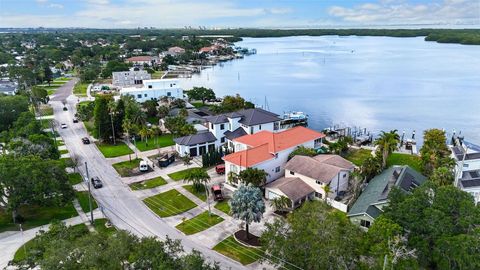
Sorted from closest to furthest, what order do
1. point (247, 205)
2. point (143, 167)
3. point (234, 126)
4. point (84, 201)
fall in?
point (247, 205) < point (84, 201) < point (143, 167) < point (234, 126)

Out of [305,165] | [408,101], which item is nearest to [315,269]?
[305,165]

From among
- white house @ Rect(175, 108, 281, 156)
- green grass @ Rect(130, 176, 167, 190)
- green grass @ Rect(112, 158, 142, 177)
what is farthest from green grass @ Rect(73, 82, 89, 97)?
green grass @ Rect(130, 176, 167, 190)

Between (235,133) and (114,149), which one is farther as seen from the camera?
(114,149)

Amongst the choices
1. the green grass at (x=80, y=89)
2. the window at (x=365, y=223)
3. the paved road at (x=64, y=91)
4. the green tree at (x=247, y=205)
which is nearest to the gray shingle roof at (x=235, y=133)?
the green tree at (x=247, y=205)

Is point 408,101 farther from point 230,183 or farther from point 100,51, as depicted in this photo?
point 100,51

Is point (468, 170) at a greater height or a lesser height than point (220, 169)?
greater

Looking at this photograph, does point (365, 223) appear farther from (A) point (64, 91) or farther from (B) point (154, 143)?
(A) point (64, 91)

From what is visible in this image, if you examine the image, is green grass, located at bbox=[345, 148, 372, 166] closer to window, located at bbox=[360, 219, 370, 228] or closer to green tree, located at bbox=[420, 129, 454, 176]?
green tree, located at bbox=[420, 129, 454, 176]

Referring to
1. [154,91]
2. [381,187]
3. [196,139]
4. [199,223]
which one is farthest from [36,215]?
[154,91]
